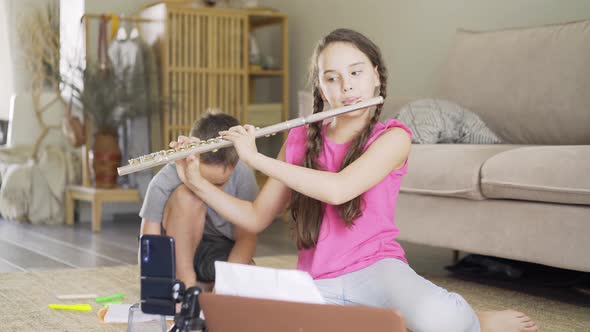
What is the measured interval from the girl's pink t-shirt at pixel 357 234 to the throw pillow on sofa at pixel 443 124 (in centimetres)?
113

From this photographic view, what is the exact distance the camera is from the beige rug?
1.90m

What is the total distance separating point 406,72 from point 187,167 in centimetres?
256

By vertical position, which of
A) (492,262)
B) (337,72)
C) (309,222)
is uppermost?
(337,72)

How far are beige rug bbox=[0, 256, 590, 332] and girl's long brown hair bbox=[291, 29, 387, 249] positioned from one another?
0.52 metres

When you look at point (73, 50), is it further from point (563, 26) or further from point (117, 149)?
point (563, 26)

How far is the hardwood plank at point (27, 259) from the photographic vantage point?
9.37 ft

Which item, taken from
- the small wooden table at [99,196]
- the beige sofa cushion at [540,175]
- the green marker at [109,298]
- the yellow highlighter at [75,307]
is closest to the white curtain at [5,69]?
the small wooden table at [99,196]

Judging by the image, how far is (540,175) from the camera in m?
2.08

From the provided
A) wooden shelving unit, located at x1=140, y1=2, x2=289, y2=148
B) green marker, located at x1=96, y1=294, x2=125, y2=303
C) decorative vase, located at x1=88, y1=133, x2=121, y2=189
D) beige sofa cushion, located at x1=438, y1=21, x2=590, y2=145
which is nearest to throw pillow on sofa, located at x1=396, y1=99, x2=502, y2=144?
beige sofa cushion, located at x1=438, y1=21, x2=590, y2=145

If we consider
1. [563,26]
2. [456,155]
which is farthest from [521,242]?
[563,26]

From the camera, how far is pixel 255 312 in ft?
3.44

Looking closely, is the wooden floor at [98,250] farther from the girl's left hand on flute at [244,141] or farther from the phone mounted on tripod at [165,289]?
the phone mounted on tripod at [165,289]

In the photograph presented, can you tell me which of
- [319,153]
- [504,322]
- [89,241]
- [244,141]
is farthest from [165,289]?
[89,241]

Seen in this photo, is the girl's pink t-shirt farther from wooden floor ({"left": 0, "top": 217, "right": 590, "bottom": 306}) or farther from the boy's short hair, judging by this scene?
wooden floor ({"left": 0, "top": 217, "right": 590, "bottom": 306})
